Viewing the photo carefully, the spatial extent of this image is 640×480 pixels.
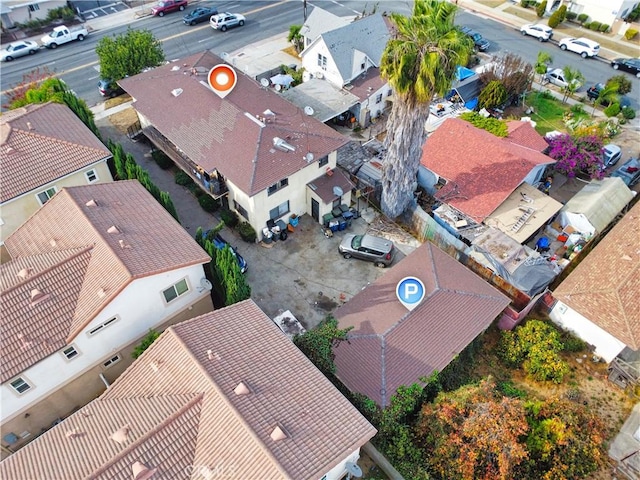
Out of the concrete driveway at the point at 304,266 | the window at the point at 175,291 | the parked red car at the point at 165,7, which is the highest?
the parked red car at the point at 165,7

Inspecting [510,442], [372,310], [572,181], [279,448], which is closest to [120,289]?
[279,448]

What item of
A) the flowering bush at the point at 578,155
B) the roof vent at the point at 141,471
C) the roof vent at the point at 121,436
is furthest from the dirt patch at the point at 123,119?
the flowering bush at the point at 578,155

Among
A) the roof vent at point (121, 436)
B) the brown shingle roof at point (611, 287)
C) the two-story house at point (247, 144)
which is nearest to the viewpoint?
the roof vent at point (121, 436)

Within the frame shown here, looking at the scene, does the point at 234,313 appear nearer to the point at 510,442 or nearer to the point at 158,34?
the point at 510,442

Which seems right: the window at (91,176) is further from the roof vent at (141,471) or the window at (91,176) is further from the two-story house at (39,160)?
the roof vent at (141,471)

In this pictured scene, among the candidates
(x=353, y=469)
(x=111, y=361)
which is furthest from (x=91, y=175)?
(x=353, y=469)

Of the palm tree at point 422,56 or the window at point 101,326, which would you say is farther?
the palm tree at point 422,56

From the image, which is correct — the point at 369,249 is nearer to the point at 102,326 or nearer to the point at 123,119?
the point at 102,326

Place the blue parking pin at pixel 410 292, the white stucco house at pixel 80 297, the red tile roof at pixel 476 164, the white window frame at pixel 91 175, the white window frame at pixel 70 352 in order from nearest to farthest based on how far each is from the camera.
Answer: the white stucco house at pixel 80 297
the white window frame at pixel 70 352
the blue parking pin at pixel 410 292
the white window frame at pixel 91 175
the red tile roof at pixel 476 164
